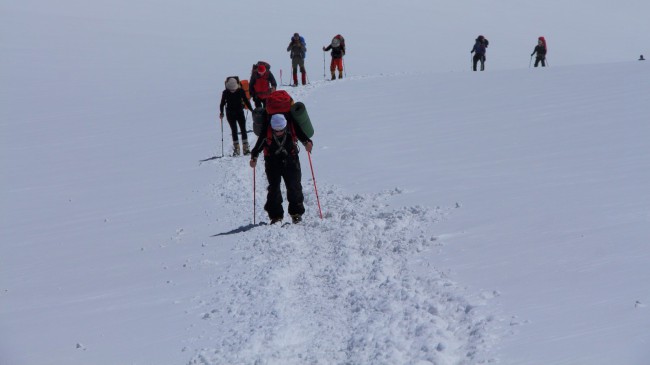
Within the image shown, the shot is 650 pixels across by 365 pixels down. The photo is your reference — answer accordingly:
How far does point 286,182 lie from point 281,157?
12.7 inches

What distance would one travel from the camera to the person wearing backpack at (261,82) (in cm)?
1415

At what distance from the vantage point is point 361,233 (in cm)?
723

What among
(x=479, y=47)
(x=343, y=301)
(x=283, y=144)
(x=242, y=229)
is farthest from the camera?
→ (x=479, y=47)

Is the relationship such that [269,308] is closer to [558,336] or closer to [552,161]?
[558,336]

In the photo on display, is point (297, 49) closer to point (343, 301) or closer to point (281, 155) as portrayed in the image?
point (281, 155)

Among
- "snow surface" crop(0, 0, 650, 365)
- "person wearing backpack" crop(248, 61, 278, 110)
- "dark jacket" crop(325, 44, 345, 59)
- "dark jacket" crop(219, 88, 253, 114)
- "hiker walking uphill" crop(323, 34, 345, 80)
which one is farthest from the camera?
"dark jacket" crop(325, 44, 345, 59)

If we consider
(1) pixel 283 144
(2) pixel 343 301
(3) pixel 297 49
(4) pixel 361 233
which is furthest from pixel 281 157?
(3) pixel 297 49

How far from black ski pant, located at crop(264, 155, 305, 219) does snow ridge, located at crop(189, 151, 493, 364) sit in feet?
1.18

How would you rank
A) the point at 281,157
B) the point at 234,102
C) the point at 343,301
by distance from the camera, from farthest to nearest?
the point at 234,102
the point at 281,157
the point at 343,301

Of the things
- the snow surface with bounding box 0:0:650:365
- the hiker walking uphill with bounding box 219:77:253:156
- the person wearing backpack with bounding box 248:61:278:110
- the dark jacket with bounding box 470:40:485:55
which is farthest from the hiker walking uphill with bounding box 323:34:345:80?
A: the hiker walking uphill with bounding box 219:77:253:156

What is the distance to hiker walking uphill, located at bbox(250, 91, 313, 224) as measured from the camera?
7.88 metres

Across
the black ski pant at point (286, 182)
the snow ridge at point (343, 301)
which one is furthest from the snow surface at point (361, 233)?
the black ski pant at point (286, 182)

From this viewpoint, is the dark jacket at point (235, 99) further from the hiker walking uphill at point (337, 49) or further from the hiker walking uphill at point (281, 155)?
the hiker walking uphill at point (337, 49)

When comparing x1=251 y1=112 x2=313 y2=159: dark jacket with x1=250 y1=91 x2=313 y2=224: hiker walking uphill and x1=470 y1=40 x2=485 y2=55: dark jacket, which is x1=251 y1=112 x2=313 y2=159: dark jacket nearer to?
x1=250 y1=91 x2=313 y2=224: hiker walking uphill
